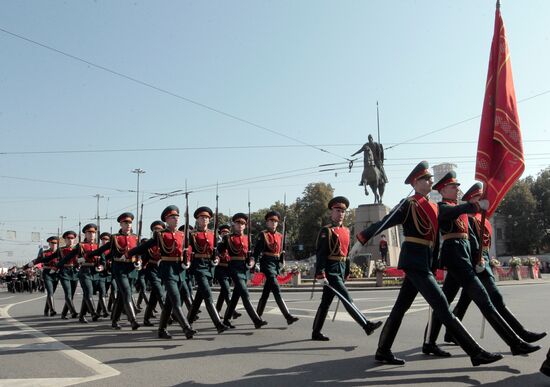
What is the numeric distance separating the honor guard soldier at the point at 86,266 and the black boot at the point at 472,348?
850cm

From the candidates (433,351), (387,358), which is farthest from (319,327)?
(387,358)

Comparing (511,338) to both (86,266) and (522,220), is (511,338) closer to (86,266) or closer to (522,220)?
(86,266)

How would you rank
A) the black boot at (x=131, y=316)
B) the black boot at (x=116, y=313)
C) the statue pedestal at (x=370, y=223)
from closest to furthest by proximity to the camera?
the black boot at (x=131, y=316), the black boot at (x=116, y=313), the statue pedestal at (x=370, y=223)

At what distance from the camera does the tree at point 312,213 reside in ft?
274

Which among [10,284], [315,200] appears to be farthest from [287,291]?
[315,200]

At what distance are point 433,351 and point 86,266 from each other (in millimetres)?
Answer: 8484

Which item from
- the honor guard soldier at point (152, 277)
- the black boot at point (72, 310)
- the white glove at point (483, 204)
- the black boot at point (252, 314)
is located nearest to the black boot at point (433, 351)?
the white glove at point (483, 204)

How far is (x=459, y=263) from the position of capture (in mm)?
6113

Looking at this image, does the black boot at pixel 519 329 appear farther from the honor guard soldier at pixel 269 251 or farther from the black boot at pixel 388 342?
the honor guard soldier at pixel 269 251

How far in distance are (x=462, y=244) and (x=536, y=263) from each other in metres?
29.9

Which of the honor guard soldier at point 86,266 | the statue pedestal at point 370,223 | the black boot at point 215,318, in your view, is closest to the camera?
the black boot at point 215,318

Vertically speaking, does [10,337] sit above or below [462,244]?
below

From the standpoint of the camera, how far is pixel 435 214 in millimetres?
6043

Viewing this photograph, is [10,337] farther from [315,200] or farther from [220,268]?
[315,200]
